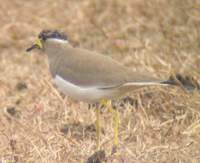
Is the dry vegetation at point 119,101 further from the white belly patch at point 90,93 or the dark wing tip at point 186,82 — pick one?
the white belly patch at point 90,93

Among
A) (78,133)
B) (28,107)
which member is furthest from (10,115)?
(78,133)

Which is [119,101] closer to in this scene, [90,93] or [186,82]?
[186,82]

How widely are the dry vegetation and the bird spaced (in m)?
0.36

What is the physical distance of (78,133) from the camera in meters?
5.45

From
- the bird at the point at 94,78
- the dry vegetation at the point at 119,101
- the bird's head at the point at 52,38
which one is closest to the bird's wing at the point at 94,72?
the bird at the point at 94,78

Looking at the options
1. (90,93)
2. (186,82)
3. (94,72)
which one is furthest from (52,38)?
(186,82)

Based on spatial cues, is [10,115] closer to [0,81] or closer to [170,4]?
[0,81]

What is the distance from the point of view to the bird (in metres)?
4.80

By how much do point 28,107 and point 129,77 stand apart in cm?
156

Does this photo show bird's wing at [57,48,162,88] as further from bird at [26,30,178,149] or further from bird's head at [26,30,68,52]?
bird's head at [26,30,68,52]

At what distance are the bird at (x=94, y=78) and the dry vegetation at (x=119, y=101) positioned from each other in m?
0.36

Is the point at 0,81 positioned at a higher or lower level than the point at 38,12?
lower

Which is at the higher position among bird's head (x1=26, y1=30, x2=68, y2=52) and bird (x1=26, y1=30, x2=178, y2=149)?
bird's head (x1=26, y1=30, x2=68, y2=52)

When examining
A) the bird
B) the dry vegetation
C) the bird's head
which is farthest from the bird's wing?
the dry vegetation
